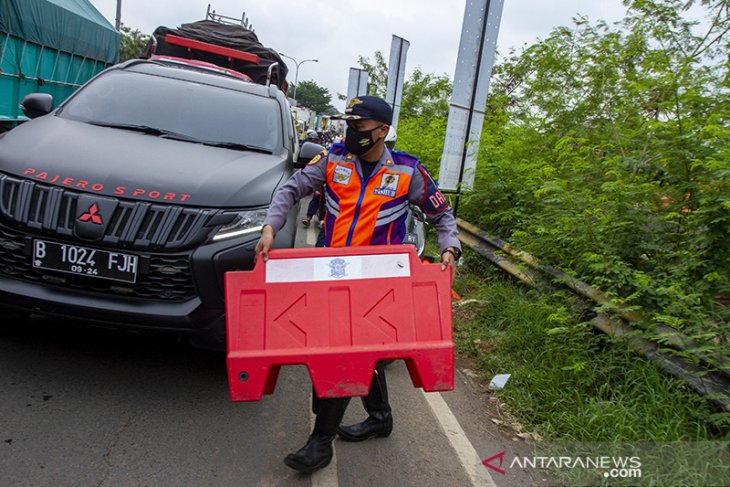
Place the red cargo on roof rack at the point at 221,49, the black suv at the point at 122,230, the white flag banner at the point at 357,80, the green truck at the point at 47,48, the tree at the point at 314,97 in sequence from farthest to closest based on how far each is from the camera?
1. the tree at the point at 314,97
2. the white flag banner at the point at 357,80
3. the red cargo on roof rack at the point at 221,49
4. the green truck at the point at 47,48
5. the black suv at the point at 122,230

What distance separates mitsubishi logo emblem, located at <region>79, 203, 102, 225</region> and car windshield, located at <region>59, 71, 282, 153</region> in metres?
1.26

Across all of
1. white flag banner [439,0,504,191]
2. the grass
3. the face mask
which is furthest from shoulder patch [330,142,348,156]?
white flag banner [439,0,504,191]

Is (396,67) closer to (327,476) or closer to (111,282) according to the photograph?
(111,282)

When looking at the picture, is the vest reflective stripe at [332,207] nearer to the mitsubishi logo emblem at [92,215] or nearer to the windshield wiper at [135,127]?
the mitsubishi logo emblem at [92,215]

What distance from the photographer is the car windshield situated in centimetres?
451

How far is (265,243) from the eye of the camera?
9.21 ft

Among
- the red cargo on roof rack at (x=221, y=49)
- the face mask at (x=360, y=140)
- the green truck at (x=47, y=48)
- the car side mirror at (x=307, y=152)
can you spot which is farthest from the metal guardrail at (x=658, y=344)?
the green truck at (x=47, y=48)

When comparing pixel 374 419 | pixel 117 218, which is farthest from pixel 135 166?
pixel 374 419

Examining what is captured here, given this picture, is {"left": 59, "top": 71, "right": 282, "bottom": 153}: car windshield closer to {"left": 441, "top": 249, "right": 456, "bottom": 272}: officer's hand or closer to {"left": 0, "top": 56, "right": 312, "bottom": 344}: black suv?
{"left": 0, "top": 56, "right": 312, "bottom": 344}: black suv

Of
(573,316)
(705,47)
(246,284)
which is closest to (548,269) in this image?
(573,316)

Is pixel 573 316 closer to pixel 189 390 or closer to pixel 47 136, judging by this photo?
pixel 189 390

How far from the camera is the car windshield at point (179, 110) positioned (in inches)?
178

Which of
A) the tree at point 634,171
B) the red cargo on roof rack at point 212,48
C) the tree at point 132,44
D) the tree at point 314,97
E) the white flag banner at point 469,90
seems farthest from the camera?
the tree at point 314,97

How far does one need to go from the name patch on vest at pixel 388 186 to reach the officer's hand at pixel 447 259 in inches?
15.6
